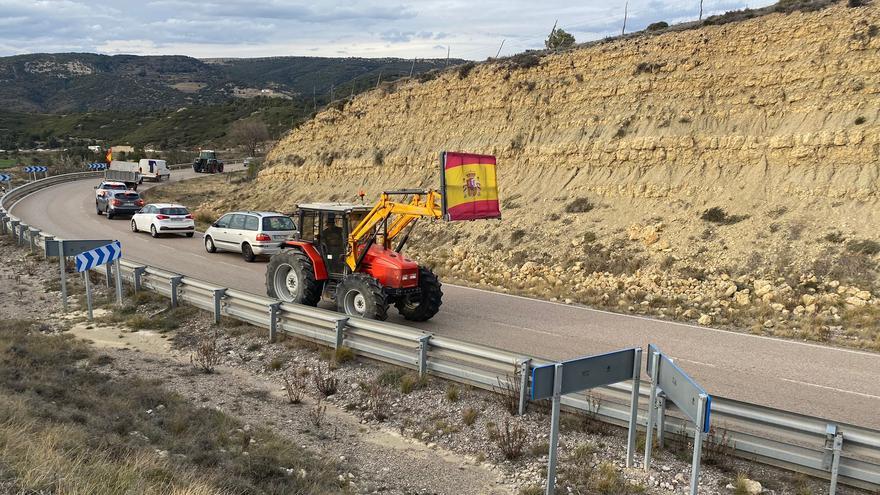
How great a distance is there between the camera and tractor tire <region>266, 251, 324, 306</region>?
498 inches

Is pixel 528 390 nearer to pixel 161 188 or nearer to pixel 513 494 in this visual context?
pixel 513 494

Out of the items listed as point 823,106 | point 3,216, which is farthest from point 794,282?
point 3,216

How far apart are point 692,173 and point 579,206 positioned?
3751 mm

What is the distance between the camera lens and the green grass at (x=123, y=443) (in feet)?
Answer: 15.8

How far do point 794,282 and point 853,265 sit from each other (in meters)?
1.34

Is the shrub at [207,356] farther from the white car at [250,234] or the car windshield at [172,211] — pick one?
the car windshield at [172,211]

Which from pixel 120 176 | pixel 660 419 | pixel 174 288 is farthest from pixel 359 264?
pixel 120 176

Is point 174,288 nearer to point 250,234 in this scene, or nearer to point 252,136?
point 250,234

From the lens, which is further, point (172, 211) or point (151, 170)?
point (151, 170)

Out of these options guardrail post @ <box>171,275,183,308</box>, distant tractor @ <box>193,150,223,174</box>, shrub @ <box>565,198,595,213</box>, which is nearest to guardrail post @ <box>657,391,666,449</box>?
guardrail post @ <box>171,275,183,308</box>

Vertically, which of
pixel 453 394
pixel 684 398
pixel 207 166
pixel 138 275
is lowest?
pixel 453 394

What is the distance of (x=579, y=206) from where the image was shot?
21.1m

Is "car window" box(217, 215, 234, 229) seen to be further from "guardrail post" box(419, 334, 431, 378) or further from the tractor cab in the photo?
"guardrail post" box(419, 334, 431, 378)

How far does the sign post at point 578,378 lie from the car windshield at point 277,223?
15909 millimetres
